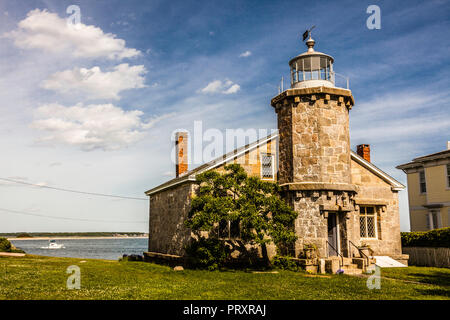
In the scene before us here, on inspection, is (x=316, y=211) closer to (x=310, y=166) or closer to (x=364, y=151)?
(x=310, y=166)

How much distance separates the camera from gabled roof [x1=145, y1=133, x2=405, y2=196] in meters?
18.8

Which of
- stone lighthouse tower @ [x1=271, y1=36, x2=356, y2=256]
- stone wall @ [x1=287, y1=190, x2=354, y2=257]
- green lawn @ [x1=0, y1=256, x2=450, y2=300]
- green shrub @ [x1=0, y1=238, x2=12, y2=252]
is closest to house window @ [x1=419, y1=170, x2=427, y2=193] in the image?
stone lighthouse tower @ [x1=271, y1=36, x2=356, y2=256]

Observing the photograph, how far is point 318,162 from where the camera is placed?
1827 cm

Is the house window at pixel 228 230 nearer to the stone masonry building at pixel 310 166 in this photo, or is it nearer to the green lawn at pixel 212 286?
the stone masonry building at pixel 310 166

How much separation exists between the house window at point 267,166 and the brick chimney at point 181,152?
19.8 ft

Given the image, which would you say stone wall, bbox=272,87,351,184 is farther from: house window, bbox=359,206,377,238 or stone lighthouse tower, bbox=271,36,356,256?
house window, bbox=359,206,377,238

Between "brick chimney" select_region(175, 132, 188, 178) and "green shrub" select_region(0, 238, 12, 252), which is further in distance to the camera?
"green shrub" select_region(0, 238, 12, 252)

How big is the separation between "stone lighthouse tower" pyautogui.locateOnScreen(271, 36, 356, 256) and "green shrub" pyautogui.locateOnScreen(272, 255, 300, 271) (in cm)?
67

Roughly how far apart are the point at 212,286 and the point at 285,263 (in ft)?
19.7

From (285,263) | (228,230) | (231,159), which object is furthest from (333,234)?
(231,159)

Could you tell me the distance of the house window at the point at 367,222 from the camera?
71.4ft
